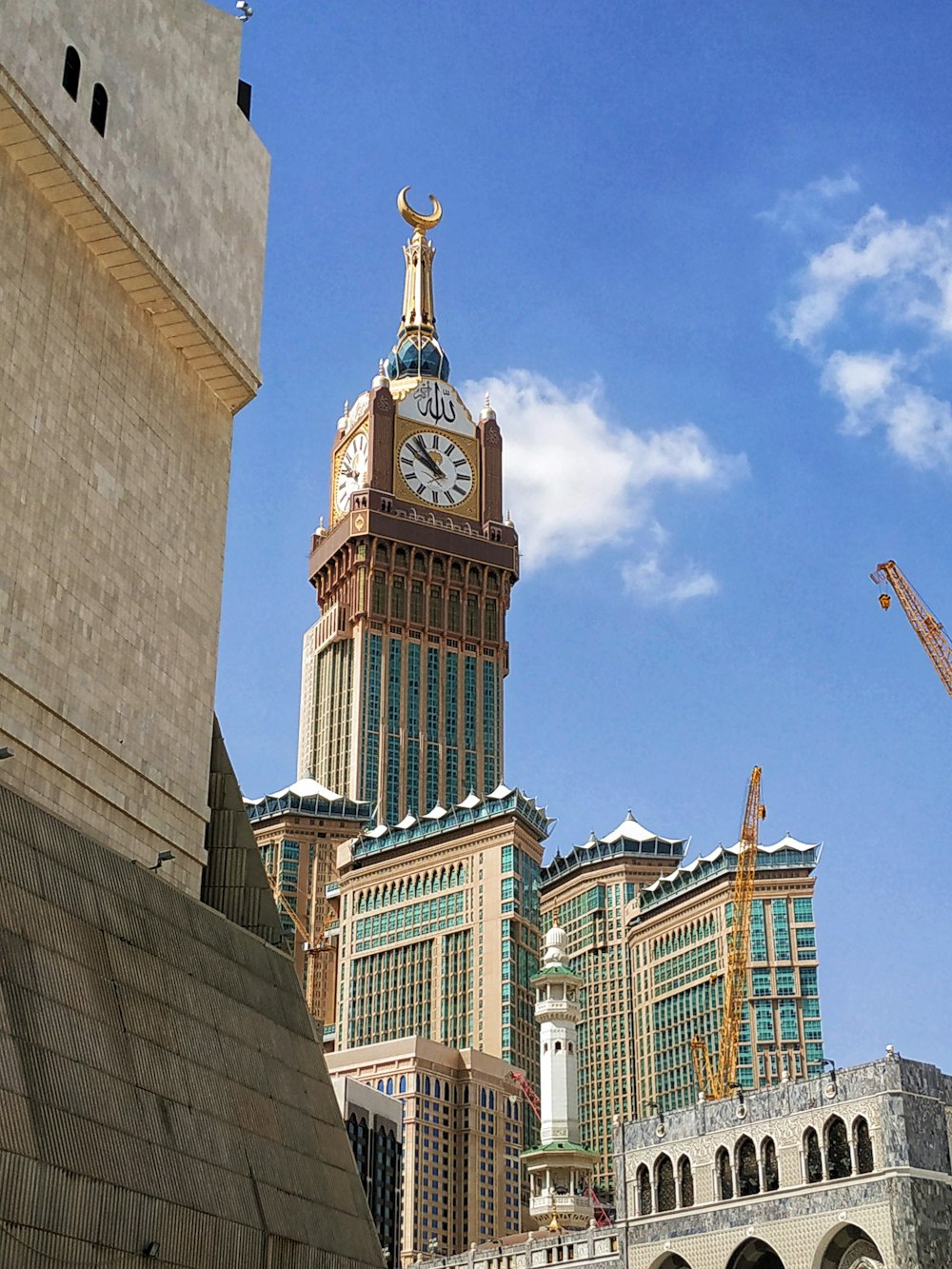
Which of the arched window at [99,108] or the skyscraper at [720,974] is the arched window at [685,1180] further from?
the skyscraper at [720,974]

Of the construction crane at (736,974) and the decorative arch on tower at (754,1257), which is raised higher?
the construction crane at (736,974)

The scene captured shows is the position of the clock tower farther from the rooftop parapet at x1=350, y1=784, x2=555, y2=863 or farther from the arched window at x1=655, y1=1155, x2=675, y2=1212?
the arched window at x1=655, y1=1155, x2=675, y2=1212

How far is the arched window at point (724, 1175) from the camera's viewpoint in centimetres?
6319

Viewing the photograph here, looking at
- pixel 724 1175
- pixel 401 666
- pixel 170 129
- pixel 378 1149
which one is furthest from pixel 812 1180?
pixel 401 666

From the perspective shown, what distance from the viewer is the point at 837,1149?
59.3 m

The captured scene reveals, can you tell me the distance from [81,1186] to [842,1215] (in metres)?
32.9

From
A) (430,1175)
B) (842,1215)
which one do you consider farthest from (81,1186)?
(430,1175)

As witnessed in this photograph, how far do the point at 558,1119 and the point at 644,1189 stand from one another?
11258 mm

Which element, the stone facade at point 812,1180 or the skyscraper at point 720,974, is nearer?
the stone facade at point 812,1180

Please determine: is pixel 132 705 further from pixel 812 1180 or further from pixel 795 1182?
pixel 812 1180

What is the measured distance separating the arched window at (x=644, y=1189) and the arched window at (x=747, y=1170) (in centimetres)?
535

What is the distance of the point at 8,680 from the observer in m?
43.2

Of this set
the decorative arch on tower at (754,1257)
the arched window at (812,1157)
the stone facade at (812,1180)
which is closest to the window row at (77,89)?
the stone facade at (812,1180)

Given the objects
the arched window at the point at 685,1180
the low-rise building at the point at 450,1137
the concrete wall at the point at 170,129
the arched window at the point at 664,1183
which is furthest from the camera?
the low-rise building at the point at 450,1137
